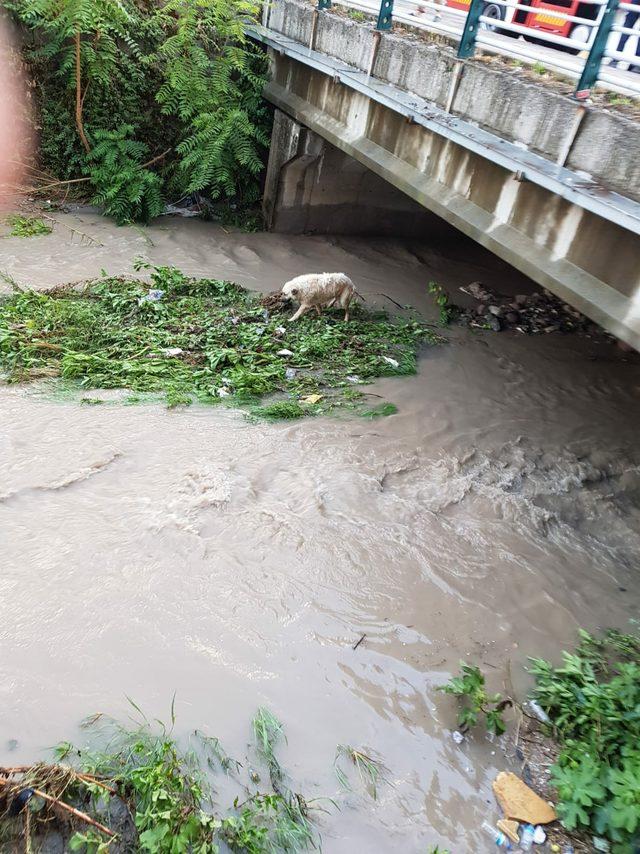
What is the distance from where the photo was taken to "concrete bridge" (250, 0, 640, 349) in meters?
4.59

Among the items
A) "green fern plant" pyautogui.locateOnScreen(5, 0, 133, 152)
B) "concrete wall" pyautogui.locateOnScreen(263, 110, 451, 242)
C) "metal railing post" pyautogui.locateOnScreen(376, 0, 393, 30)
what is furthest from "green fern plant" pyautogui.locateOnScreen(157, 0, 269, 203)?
"metal railing post" pyautogui.locateOnScreen(376, 0, 393, 30)

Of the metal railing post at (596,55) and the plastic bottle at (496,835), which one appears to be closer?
the plastic bottle at (496,835)

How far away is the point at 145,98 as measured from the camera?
11.1 m

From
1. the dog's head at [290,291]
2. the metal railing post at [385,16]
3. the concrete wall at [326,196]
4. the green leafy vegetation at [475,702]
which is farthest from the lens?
the concrete wall at [326,196]

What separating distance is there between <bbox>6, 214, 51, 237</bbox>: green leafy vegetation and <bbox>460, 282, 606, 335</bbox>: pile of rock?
277 inches

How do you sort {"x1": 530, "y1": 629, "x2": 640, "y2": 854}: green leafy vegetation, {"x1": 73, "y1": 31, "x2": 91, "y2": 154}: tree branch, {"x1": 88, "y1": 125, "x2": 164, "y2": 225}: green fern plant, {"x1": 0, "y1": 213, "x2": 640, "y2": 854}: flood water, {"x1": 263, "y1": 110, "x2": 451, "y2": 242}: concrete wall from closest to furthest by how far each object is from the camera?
{"x1": 530, "y1": 629, "x2": 640, "y2": 854}: green leafy vegetation < {"x1": 0, "y1": 213, "x2": 640, "y2": 854}: flood water < {"x1": 73, "y1": 31, "x2": 91, "y2": 154}: tree branch < {"x1": 88, "y1": 125, "x2": 164, "y2": 225}: green fern plant < {"x1": 263, "y1": 110, "x2": 451, "y2": 242}: concrete wall

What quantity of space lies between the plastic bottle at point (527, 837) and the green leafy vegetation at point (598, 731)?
18 centimetres

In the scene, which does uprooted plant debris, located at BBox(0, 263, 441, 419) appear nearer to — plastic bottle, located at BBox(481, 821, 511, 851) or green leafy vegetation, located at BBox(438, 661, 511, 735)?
green leafy vegetation, located at BBox(438, 661, 511, 735)

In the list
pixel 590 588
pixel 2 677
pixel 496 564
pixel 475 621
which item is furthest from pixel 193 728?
pixel 590 588

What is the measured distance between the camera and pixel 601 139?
4609 millimetres

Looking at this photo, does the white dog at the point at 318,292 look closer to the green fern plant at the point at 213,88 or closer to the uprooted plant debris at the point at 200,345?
the uprooted plant debris at the point at 200,345

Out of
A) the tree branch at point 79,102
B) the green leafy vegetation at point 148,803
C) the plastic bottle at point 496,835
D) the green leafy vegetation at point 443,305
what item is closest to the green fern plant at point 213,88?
the tree branch at point 79,102

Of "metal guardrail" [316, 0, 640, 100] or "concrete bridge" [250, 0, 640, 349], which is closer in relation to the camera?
"metal guardrail" [316, 0, 640, 100]

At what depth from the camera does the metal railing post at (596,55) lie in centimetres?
431
